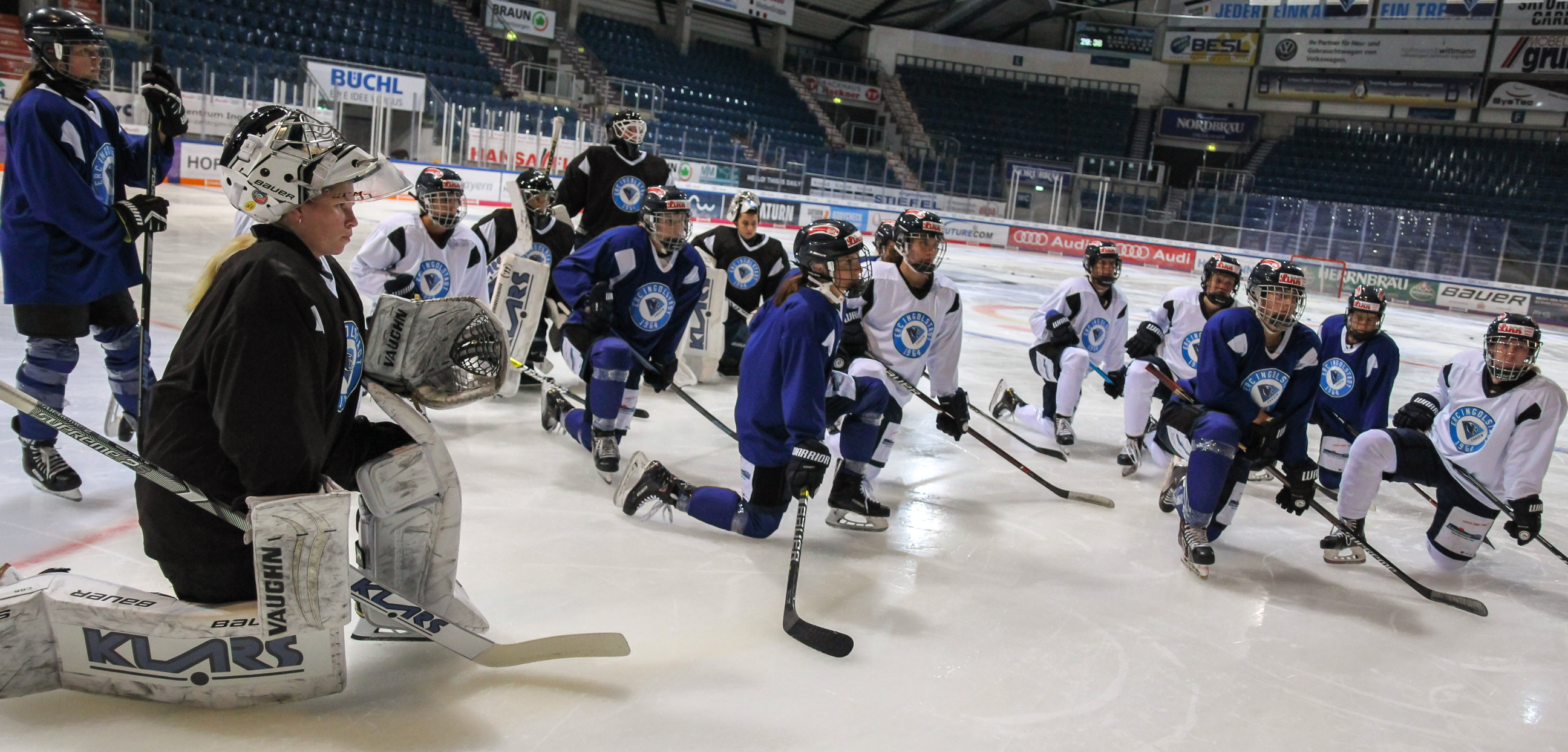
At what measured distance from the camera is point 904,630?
2938 mm

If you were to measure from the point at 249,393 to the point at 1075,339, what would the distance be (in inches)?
177

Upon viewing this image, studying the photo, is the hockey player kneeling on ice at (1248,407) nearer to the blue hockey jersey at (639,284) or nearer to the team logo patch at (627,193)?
the blue hockey jersey at (639,284)

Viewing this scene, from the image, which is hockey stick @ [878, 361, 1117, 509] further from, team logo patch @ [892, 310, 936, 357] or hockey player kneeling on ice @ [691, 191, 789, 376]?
hockey player kneeling on ice @ [691, 191, 789, 376]

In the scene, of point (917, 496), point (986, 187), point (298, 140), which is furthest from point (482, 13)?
point (298, 140)

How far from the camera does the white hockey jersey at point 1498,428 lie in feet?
12.2

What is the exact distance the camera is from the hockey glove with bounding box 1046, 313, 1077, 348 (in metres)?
5.58

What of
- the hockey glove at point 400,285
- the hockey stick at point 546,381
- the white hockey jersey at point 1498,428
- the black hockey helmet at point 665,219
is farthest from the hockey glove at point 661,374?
the white hockey jersey at point 1498,428

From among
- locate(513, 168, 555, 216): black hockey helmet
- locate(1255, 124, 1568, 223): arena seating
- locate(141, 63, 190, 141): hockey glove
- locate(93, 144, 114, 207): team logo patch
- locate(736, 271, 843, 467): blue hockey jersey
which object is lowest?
locate(736, 271, 843, 467): blue hockey jersey

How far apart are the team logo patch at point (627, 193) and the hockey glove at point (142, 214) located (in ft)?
9.16

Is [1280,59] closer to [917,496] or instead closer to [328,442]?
[917,496]

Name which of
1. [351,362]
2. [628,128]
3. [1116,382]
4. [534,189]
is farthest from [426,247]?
[1116,382]

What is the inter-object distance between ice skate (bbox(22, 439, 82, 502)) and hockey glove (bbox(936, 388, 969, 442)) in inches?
115

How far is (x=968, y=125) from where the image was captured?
27.3 m

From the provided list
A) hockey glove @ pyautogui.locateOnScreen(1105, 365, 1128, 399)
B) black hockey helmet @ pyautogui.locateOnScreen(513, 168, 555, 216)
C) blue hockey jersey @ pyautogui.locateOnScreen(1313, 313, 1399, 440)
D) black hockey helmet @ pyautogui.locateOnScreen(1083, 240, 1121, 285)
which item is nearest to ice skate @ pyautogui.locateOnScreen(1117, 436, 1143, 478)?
hockey glove @ pyautogui.locateOnScreen(1105, 365, 1128, 399)
